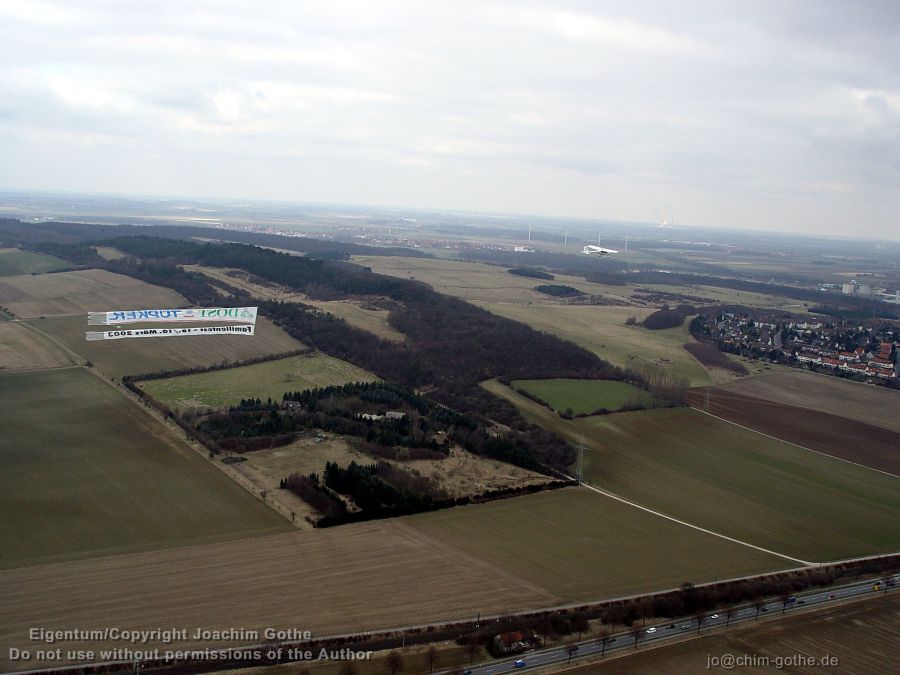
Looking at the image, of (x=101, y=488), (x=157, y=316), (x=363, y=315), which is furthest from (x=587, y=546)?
(x=157, y=316)

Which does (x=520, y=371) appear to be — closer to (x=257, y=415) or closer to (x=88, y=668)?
(x=257, y=415)

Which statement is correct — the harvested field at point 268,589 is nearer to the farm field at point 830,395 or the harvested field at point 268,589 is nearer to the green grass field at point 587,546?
the green grass field at point 587,546

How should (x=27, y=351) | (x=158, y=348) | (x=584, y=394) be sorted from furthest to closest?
(x=158, y=348) → (x=27, y=351) → (x=584, y=394)

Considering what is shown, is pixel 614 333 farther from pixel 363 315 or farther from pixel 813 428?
pixel 813 428

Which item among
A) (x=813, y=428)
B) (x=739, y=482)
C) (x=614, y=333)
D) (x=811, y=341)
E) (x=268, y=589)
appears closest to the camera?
(x=268, y=589)

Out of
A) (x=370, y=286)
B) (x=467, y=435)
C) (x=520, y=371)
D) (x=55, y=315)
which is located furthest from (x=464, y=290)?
(x=467, y=435)

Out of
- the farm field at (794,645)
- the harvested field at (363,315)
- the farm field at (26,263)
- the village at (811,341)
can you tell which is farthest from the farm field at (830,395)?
the farm field at (26,263)

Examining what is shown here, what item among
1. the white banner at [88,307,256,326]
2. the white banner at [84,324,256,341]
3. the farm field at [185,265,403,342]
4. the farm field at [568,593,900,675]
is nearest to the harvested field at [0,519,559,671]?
the farm field at [568,593,900,675]
